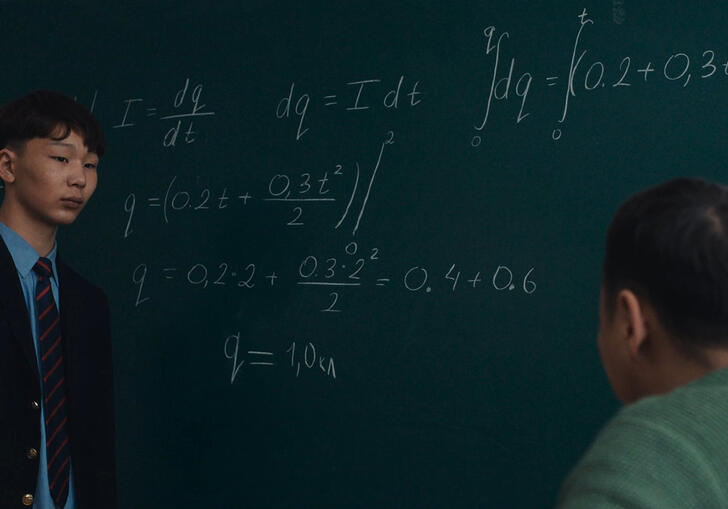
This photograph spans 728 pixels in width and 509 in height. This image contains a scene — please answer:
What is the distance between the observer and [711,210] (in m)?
0.97

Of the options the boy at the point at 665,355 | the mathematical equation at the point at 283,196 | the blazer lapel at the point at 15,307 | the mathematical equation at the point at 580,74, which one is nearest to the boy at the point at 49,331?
the blazer lapel at the point at 15,307

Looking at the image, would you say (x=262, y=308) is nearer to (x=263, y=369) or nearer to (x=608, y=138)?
(x=263, y=369)

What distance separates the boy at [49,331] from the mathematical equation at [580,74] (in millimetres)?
1110

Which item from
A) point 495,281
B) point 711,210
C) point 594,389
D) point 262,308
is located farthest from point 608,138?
point 711,210

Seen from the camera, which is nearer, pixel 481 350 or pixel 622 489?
pixel 622 489

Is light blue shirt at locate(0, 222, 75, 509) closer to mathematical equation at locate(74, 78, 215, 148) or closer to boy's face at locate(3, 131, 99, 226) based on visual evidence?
boy's face at locate(3, 131, 99, 226)

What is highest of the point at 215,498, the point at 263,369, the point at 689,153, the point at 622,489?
the point at 689,153

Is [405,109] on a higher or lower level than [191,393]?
higher

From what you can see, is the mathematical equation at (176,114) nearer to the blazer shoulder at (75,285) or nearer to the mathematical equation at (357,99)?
the mathematical equation at (357,99)

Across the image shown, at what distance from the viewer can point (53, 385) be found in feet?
6.52

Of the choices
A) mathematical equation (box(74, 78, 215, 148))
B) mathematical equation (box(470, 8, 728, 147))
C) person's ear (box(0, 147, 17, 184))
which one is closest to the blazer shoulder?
person's ear (box(0, 147, 17, 184))

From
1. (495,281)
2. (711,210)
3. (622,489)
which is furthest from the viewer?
(495,281)

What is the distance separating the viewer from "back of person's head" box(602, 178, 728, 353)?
0.94 m

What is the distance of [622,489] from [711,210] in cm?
36
